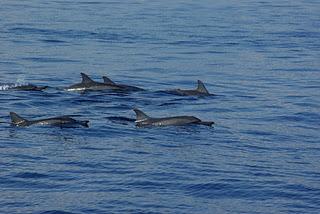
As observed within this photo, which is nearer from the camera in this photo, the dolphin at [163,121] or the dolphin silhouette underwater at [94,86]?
the dolphin at [163,121]

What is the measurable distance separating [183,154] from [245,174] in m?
1.85

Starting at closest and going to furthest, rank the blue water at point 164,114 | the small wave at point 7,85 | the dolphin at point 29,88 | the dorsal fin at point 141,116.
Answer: the blue water at point 164,114 → the dorsal fin at point 141,116 → the dolphin at point 29,88 → the small wave at point 7,85

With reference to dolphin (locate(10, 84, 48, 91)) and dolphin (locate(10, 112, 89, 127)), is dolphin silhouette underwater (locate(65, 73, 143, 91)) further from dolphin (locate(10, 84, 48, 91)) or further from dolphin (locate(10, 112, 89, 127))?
Result: dolphin (locate(10, 112, 89, 127))

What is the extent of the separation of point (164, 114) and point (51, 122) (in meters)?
3.54

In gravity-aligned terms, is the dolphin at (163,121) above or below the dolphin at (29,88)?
below

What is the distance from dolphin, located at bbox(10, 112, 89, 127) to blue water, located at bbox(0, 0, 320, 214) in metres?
0.27

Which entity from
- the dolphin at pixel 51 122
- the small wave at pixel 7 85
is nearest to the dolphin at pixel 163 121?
the dolphin at pixel 51 122

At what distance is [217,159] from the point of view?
20297mm

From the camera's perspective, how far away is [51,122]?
2278 centimetres

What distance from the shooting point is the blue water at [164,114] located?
17516 mm

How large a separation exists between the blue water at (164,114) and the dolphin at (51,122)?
0.88 feet

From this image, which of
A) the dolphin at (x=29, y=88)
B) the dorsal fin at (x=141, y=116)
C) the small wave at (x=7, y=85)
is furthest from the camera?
the small wave at (x=7, y=85)

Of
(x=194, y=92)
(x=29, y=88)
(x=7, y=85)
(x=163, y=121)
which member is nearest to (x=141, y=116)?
(x=163, y=121)

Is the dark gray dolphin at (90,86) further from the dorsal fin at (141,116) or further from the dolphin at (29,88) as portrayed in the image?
the dorsal fin at (141,116)
